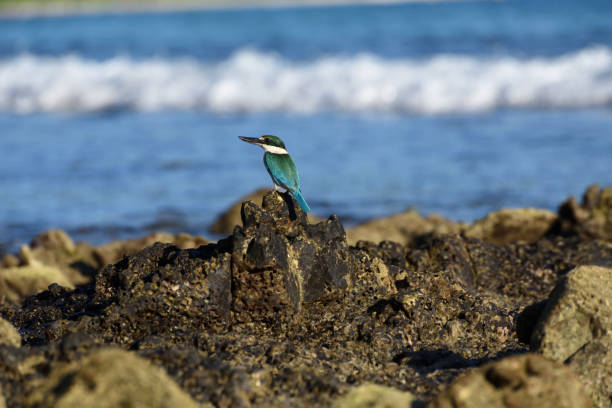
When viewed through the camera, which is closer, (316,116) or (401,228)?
(401,228)

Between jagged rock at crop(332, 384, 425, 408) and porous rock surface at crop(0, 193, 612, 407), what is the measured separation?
5 cm

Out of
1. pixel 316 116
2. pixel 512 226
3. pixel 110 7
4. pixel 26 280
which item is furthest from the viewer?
pixel 110 7

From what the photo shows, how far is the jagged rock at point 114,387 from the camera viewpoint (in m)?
2.26

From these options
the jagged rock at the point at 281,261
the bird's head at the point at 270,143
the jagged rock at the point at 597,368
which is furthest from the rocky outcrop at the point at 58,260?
the jagged rock at the point at 597,368

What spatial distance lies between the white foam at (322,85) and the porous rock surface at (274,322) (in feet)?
40.7

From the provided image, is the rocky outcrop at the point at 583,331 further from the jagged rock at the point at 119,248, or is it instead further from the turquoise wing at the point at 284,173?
the jagged rock at the point at 119,248

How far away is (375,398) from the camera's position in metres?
2.59

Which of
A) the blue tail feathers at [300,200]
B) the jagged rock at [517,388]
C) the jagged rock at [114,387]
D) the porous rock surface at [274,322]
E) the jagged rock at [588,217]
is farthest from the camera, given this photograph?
the jagged rock at [588,217]

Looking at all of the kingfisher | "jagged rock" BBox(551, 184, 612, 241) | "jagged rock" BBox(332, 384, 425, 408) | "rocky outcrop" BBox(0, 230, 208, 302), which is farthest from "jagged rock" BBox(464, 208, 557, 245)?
"jagged rock" BBox(332, 384, 425, 408)

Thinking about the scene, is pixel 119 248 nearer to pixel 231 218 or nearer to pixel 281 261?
pixel 231 218

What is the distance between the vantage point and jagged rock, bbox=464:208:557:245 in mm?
5727

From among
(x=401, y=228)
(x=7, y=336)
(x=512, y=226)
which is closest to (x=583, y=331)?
(x=7, y=336)

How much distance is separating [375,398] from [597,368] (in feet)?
2.92

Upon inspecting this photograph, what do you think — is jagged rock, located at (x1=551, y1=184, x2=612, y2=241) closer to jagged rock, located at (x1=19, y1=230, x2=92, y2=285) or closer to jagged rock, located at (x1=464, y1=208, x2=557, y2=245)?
jagged rock, located at (x1=464, y1=208, x2=557, y2=245)
